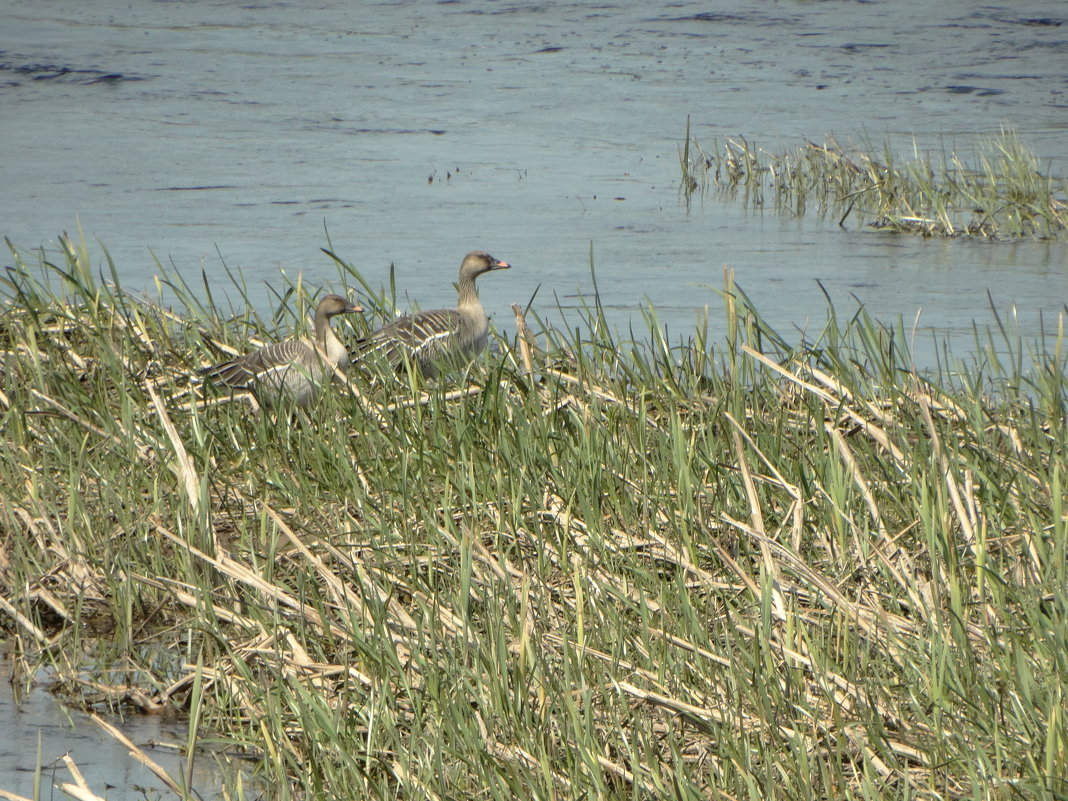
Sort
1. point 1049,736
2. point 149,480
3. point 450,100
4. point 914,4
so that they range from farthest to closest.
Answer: point 914,4 < point 450,100 < point 149,480 < point 1049,736

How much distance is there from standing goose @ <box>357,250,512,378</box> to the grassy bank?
1.21 feet

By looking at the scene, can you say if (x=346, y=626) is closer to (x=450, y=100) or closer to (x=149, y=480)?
(x=149, y=480)

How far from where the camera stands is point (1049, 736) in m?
2.75

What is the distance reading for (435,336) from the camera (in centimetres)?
677

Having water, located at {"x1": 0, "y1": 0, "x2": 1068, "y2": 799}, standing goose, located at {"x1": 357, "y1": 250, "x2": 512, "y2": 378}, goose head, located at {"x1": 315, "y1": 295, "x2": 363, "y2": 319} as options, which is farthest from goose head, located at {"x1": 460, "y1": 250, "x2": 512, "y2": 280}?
goose head, located at {"x1": 315, "y1": 295, "x2": 363, "y2": 319}

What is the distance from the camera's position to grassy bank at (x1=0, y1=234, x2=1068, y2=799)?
10.3 feet

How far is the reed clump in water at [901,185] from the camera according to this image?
1123 cm

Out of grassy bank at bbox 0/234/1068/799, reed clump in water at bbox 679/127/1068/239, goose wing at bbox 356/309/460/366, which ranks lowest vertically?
reed clump in water at bbox 679/127/1068/239

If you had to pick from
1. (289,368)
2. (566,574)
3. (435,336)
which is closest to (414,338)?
(435,336)

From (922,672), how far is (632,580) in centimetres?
107

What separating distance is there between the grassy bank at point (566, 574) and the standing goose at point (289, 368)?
15 centimetres

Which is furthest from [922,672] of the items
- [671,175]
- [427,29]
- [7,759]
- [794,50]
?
[427,29]

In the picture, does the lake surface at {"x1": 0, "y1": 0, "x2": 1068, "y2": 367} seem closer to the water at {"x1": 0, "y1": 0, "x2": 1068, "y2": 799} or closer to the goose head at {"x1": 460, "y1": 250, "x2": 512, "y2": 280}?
the water at {"x1": 0, "y1": 0, "x2": 1068, "y2": 799}

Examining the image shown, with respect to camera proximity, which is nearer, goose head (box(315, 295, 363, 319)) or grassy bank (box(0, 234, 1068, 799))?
grassy bank (box(0, 234, 1068, 799))
